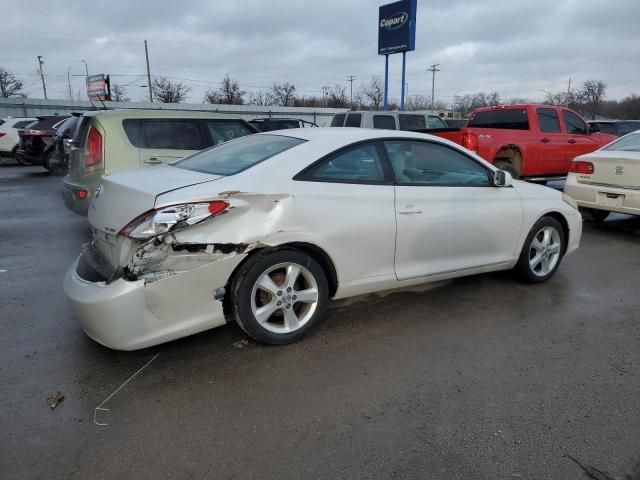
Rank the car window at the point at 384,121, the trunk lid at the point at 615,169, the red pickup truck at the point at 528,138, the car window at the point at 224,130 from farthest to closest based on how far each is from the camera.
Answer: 1. the car window at the point at 384,121
2. the red pickup truck at the point at 528,138
3. the car window at the point at 224,130
4. the trunk lid at the point at 615,169

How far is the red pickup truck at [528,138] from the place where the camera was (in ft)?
32.4

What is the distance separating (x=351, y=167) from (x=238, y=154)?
0.95 m

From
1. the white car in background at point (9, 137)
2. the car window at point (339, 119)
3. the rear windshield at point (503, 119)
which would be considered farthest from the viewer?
the white car in background at point (9, 137)

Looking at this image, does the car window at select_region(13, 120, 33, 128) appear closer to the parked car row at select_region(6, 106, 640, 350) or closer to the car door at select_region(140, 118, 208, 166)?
the car door at select_region(140, 118, 208, 166)

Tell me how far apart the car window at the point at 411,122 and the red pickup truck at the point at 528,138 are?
2343 mm

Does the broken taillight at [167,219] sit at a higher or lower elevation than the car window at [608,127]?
lower

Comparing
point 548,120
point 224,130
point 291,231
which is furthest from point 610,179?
point 291,231

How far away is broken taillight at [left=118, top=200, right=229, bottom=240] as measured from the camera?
9.71ft

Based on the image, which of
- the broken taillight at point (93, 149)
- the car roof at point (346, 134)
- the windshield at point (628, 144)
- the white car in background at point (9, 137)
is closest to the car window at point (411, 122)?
the windshield at point (628, 144)

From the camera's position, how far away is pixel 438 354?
135 inches

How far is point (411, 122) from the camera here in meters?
13.3

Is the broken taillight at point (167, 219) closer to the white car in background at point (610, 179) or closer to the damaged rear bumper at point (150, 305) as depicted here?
the damaged rear bumper at point (150, 305)

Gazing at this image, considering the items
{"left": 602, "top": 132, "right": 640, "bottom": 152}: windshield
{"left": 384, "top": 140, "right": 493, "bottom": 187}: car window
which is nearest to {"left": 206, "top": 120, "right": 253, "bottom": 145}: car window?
{"left": 384, "top": 140, "right": 493, "bottom": 187}: car window

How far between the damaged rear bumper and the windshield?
691 cm
